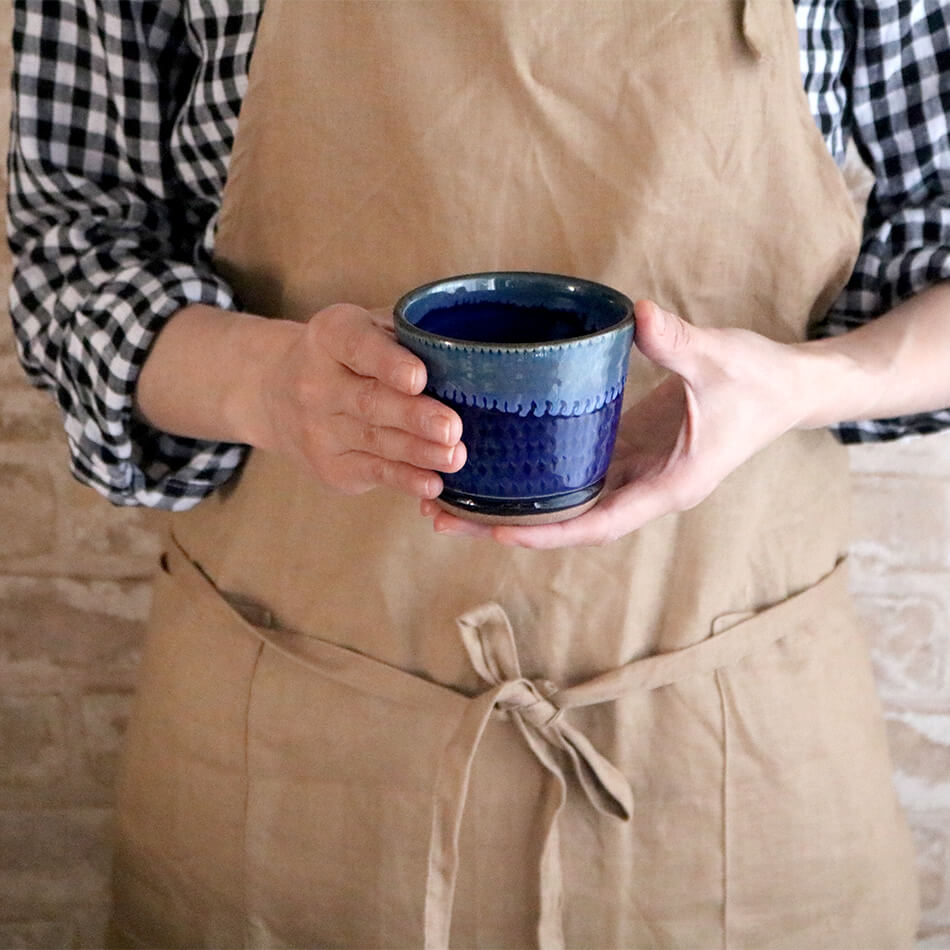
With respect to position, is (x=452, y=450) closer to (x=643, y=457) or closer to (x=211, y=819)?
(x=643, y=457)

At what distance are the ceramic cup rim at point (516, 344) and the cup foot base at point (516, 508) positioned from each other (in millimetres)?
81

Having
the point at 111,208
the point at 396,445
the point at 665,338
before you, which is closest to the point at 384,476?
the point at 396,445

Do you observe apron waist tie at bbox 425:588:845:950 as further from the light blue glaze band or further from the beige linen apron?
the light blue glaze band

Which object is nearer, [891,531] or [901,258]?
[901,258]

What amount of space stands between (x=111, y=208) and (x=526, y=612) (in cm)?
44

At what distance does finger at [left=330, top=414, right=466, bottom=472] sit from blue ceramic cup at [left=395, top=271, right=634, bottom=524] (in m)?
0.01

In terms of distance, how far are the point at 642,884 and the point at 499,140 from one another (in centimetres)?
55

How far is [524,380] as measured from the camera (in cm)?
47

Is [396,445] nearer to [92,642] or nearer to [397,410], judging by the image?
[397,410]

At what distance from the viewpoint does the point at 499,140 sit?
0.67 m

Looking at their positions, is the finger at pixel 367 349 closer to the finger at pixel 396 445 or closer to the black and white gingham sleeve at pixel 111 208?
the finger at pixel 396 445

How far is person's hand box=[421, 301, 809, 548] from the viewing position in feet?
1.79

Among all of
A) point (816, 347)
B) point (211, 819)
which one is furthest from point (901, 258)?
point (211, 819)

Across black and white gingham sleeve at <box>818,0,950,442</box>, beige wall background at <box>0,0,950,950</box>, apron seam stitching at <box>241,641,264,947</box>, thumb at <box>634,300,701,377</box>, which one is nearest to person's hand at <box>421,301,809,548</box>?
thumb at <box>634,300,701,377</box>
